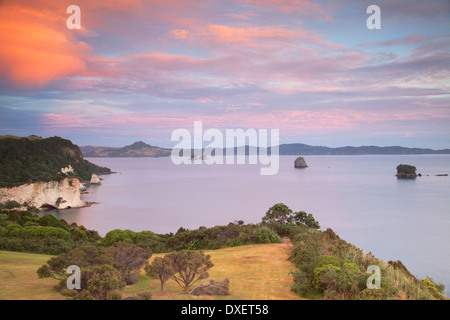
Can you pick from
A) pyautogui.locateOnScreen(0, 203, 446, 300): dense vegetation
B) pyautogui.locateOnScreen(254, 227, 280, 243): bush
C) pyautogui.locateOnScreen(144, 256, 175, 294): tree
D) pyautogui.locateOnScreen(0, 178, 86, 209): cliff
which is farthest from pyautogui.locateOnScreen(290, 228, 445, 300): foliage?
pyautogui.locateOnScreen(0, 178, 86, 209): cliff

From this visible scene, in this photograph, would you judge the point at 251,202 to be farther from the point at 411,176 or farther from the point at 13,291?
the point at 411,176

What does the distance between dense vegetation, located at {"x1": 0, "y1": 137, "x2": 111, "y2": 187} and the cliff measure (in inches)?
43.3

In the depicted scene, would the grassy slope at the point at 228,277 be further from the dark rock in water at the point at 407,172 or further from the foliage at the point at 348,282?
the dark rock in water at the point at 407,172

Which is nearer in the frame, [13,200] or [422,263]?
[422,263]

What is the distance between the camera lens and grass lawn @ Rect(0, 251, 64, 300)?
8.18m

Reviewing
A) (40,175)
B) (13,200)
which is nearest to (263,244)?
(13,200)

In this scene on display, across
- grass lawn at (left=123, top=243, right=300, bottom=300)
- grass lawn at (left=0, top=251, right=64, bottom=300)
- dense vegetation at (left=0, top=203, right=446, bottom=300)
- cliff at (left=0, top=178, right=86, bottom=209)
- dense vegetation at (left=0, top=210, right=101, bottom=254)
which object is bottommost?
cliff at (left=0, top=178, right=86, bottom=209)

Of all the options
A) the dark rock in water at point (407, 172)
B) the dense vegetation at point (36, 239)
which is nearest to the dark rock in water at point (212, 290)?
the dense vegetation at point (36, 239)

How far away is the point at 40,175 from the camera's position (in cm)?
6188

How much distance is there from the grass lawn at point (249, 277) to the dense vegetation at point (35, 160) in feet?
171

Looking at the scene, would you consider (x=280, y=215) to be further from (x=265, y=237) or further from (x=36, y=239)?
(x=36, y=239)

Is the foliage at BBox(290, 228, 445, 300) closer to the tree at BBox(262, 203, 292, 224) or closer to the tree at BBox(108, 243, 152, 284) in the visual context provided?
the tree at BBox(108, 243, 152, 284)

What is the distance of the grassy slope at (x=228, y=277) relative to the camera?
28.2 feet
